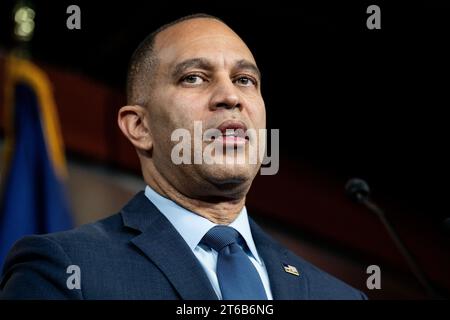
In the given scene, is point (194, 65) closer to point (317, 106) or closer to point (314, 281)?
point (314, 281)

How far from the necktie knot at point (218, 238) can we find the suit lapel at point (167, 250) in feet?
0.20

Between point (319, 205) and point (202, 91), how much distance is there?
2326 millimetres

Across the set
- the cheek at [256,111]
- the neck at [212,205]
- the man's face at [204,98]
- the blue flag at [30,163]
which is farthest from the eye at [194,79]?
the blue flag at [30,163]

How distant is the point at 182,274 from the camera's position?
1.24 metres

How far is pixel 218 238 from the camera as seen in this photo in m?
1.36

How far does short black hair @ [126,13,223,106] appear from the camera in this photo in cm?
153

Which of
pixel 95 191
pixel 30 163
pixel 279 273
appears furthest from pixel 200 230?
pixel 95 191

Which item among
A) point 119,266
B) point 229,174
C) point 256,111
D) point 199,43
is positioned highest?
point 199,43

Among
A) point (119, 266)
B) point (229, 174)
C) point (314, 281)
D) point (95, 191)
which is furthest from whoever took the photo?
point (95, 191)

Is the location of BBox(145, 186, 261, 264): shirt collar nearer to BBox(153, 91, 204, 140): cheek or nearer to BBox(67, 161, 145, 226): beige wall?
BBox(153, 91, 204, 140): cheek

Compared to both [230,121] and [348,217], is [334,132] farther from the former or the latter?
[230,121]

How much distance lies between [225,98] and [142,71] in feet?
0.89

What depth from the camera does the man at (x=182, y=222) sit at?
121cm
